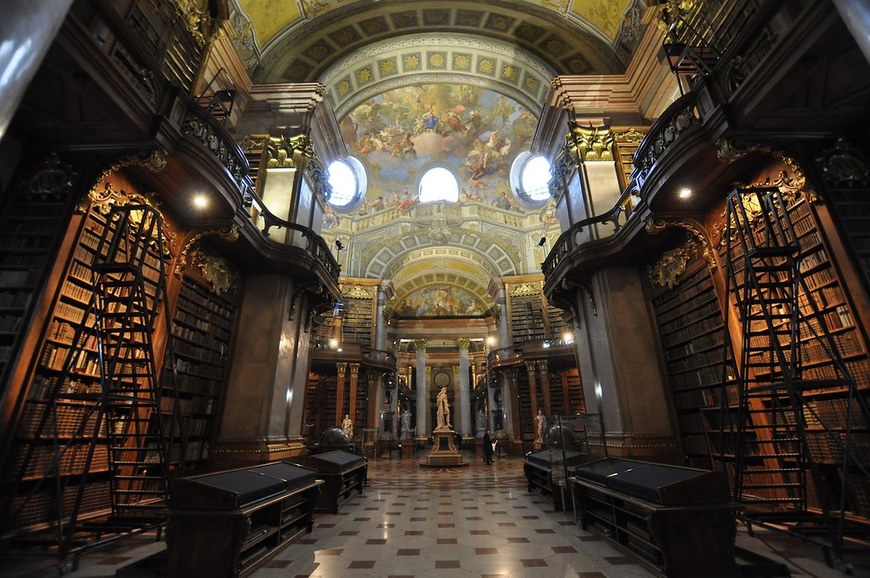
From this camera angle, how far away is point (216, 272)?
627cm

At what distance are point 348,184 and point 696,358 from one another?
694 inches

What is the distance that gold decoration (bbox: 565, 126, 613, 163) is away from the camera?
8102mm

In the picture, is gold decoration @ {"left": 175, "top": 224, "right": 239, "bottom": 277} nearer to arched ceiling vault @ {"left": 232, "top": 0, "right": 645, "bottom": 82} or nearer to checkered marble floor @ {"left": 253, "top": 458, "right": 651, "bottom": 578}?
checkered marble floor @ {"left": 253, "top": 458, "right": 651, "bottom": 578}

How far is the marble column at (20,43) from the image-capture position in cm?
Answer: 162

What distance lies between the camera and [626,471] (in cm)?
381

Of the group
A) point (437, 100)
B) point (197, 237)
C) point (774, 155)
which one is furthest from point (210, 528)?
point (437, 100)

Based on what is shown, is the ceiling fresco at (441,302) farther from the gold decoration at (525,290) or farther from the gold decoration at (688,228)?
the gold decoration at (688,228)

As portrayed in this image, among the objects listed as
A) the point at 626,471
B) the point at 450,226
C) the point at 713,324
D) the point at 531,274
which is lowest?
the point at 626,471

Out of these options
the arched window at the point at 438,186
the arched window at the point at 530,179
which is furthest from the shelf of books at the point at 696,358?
the arched window at the point at 438,186

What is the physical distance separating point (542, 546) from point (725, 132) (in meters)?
4.42

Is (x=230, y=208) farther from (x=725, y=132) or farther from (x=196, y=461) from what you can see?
(x=725, y=132)

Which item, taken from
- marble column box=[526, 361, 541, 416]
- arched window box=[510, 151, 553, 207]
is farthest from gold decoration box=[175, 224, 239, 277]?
arched window box=[510, 151, 553, 207]

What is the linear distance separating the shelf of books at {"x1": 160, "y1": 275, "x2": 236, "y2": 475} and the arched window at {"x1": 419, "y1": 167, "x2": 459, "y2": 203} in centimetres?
1553

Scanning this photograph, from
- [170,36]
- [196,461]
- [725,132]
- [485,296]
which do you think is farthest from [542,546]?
[485,296]
